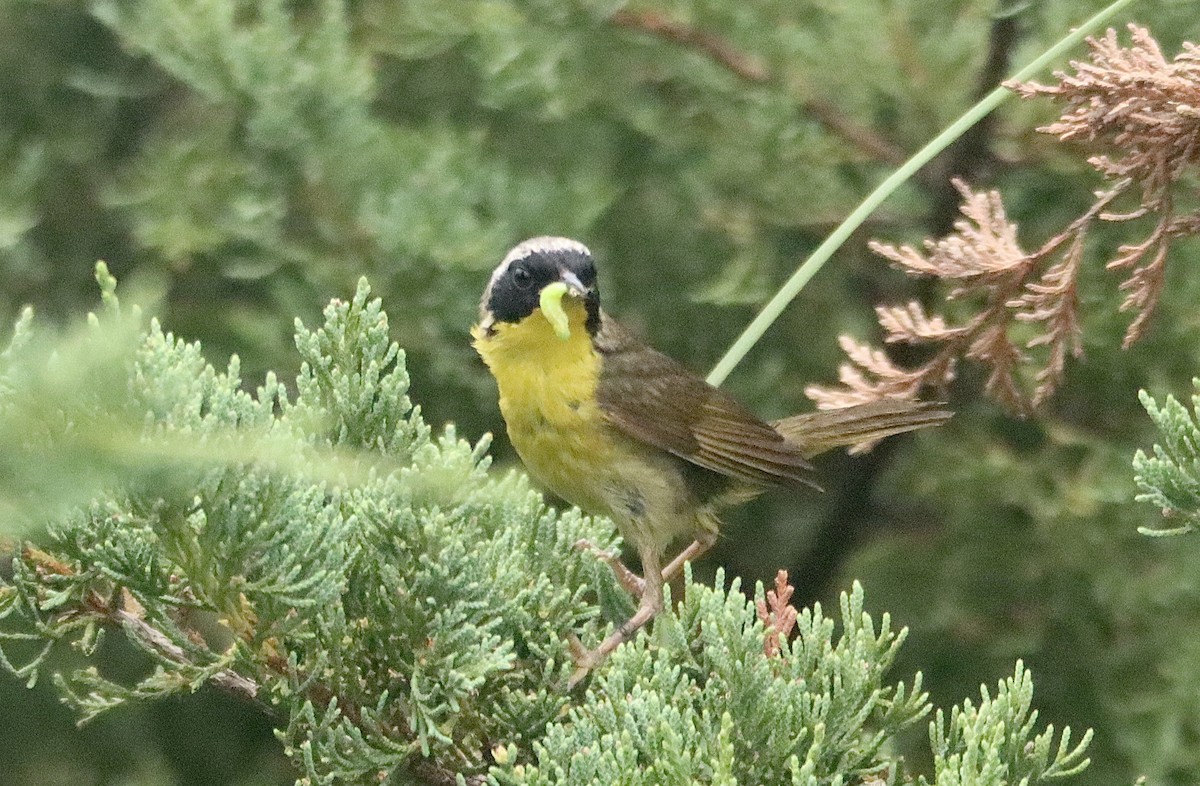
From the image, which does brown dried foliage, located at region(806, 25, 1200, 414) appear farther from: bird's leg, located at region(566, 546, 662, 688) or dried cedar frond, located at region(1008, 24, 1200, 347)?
bird's leg, located at region(566, 546, 662, 688)

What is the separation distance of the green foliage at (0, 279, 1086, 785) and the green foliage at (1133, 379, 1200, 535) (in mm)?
223

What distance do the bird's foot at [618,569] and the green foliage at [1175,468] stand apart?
1.98 ft

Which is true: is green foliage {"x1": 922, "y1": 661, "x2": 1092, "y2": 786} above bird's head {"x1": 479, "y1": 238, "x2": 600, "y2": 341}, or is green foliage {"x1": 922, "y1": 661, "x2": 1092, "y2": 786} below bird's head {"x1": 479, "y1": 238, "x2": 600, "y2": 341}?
below

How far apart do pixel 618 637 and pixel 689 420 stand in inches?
39.4


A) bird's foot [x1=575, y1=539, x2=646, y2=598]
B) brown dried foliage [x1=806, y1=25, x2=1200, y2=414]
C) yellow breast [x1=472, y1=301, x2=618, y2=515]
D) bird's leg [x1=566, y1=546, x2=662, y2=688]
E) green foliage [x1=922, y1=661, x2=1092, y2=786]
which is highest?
yellow breast [x1=472, y1=301, x2=618, y2=515]

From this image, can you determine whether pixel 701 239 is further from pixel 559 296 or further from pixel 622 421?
pixel 559 296

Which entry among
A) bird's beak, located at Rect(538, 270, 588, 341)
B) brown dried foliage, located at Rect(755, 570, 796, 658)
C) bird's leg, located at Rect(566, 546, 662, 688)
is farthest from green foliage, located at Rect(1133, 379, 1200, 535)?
bird's beak, located at Rect(538, 270, 588, 341)

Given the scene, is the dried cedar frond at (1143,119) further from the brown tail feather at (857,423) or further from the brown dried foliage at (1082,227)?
the brown tail feather at (857,423)

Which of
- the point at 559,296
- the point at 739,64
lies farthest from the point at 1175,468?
the point at 739,64

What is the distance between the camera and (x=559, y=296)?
85.0 inches

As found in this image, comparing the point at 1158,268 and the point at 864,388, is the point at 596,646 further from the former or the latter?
the point at 1158,268

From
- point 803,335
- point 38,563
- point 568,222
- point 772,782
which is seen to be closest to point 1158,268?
point 772,782

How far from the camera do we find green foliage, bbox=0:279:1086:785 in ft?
4.39

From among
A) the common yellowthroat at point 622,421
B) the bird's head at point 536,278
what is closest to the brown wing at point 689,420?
the common yellowthroat at point 622,421
